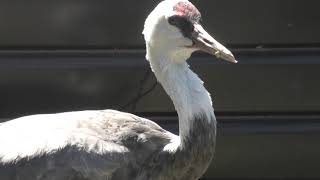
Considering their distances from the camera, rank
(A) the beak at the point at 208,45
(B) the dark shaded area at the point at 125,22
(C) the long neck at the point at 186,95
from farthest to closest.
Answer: (B) the dark shaded area at the point at 125,22 → (C) the long neck at the point at 186,95 → (A) the beak at the point at 208,45

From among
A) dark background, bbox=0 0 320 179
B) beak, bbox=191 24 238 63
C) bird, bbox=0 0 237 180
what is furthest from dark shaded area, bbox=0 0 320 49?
beak, bbox=191 24 238 63

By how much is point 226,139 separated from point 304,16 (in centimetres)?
77

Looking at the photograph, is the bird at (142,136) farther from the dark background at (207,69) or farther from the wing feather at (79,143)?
the dark background at (207,69)

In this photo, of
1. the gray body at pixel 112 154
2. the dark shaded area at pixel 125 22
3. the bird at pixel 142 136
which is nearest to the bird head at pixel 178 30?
the bird at pixel 142 136

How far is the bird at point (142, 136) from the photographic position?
390cm

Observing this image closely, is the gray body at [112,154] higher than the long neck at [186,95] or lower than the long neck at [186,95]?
lower

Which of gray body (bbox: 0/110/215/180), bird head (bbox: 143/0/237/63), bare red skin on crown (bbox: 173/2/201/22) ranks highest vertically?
bare red skin on crown (bbox: 173/2/201/22)

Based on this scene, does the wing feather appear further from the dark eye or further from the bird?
the dark eye

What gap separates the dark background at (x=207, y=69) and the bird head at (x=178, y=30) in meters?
0.74

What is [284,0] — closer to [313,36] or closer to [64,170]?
[313,36]

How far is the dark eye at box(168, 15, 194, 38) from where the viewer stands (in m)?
3.97

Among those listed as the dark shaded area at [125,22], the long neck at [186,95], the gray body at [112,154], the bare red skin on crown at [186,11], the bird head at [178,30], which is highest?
the bare red skin on crown at [186,11]

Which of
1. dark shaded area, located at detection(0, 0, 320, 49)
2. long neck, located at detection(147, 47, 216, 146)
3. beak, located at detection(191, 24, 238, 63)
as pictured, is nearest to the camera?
beak, located at detection(191, 24, 238, 63)

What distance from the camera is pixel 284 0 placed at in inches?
187
